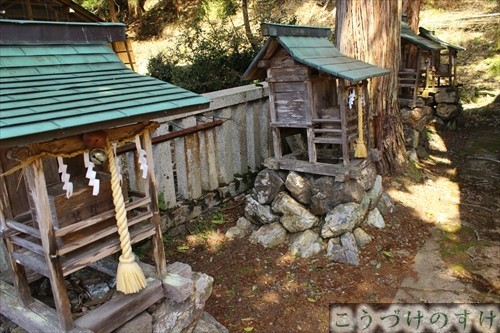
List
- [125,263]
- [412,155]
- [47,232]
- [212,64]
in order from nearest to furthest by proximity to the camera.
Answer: [47,232] < [125,263] < [412,155] < [212,64]

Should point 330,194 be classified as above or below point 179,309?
above

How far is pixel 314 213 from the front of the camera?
5.99 metres

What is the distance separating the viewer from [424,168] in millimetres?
9070

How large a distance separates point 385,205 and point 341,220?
1283 mm

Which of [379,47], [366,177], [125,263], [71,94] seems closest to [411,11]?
[379,47]

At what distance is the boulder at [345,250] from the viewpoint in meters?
5.45

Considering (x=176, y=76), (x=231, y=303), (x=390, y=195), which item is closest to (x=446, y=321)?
(x=231, y=303)

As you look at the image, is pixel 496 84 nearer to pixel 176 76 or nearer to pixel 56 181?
pixel 176 76

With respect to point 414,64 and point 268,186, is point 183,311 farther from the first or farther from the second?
point 414,64

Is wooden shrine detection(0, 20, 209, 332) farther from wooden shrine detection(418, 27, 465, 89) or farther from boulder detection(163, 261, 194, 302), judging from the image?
wooden shrine detection(418, 27, 465, 89)

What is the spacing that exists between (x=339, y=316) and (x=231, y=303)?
1.24m

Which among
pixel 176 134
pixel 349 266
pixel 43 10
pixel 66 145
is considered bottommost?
pixel 349 266

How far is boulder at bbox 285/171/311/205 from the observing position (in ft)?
19.7

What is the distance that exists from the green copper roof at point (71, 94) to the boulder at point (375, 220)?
3688 mm
